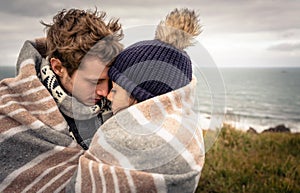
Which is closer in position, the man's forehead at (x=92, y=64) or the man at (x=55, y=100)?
the man at (x=55, y=100)

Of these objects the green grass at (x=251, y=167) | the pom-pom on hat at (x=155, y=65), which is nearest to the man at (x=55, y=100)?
the pom-pom on hat at (x=155, y=65)

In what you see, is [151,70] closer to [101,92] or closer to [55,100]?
[101,92]

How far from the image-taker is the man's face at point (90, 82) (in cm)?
197

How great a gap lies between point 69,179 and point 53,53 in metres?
0.71

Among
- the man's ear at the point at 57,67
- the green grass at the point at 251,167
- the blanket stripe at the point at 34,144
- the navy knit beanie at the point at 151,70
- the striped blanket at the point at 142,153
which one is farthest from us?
the green grass at the point at 251,167

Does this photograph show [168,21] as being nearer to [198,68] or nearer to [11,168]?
[198,68]

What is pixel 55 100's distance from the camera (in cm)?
195

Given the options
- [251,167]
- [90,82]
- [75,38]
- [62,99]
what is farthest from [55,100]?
[251,167]

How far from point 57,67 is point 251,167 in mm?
2988

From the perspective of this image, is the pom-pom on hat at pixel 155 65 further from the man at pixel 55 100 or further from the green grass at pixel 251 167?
the green grass at pixel 251 167

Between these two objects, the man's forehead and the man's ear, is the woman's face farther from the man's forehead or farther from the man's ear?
the man's ear

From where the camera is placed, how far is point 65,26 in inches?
84.9

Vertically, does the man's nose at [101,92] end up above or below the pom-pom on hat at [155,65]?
below

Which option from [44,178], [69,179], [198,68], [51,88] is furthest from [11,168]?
[198,68]
